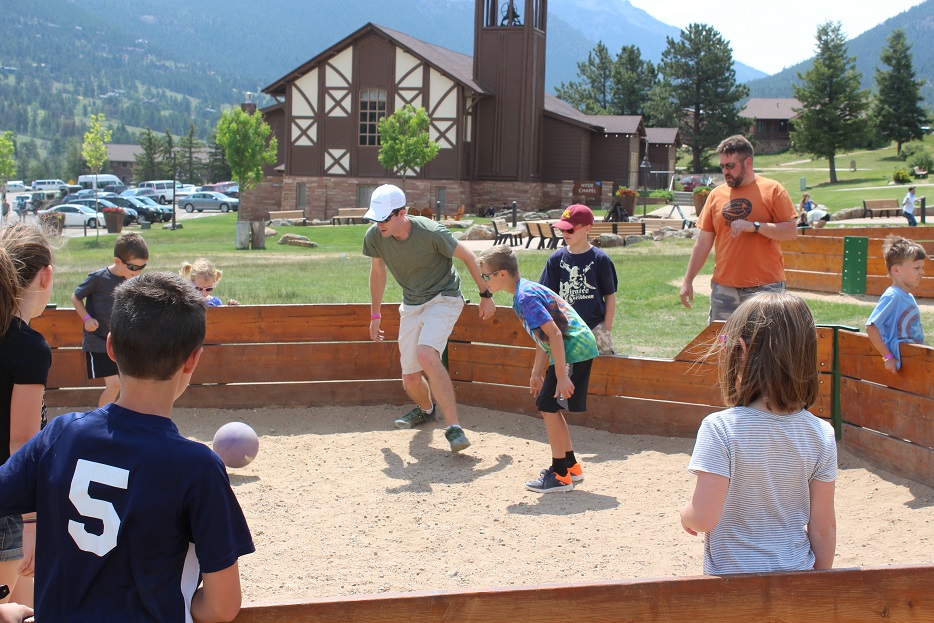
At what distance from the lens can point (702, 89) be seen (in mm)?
83688

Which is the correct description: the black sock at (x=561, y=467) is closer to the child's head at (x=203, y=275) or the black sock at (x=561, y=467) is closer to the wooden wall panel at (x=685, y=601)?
the child's head at (x=203, y=275)

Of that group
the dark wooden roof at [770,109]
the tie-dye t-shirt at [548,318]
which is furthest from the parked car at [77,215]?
the dark wooden roof at [770,109]

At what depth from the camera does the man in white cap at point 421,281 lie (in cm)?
729

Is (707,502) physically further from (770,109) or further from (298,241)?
(770,109)

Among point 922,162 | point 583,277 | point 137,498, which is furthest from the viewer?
point 922,162

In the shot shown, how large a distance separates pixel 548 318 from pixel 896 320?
7.69 feet

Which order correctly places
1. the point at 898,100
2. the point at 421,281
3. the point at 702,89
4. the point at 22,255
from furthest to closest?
the point at 702,89 → the point at 898,100 → the point at 421,281 → the point at 22,255

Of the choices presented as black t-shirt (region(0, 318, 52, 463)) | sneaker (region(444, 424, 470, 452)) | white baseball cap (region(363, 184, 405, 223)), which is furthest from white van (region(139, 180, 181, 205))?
black t-shirt (region(0, 318, 52, 463))

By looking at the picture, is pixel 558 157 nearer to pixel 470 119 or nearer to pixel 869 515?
pixel 470 119

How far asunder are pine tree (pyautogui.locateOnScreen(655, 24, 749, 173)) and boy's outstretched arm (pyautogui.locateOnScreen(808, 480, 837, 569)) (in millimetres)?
81923

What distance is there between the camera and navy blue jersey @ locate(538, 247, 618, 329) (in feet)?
23.9

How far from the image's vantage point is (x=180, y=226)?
48.7 m

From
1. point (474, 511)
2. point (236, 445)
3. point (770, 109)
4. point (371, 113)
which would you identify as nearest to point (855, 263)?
point (474, 511)

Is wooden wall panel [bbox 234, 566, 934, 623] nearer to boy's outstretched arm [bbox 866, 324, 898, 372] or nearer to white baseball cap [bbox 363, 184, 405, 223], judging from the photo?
boy's outstretched arm [bbox 866, 324, 898, 372]
